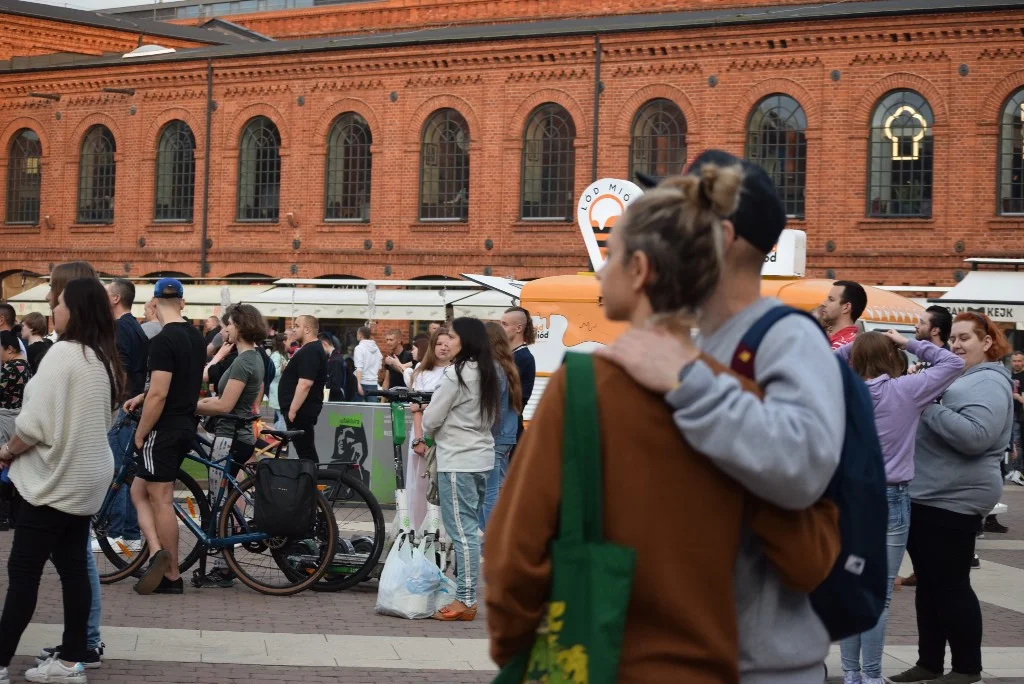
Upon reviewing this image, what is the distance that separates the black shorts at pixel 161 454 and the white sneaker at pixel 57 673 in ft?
8.29

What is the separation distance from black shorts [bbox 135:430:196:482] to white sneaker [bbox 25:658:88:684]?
8.29 feet

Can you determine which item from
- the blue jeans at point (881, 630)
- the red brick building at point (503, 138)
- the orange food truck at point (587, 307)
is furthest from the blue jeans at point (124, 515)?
the red brick building at point (503, 138)

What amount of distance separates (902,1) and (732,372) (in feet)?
106

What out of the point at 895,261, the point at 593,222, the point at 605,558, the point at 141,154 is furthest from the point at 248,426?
the point at 141,154

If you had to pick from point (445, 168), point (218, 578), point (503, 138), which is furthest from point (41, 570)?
point (445, 168)

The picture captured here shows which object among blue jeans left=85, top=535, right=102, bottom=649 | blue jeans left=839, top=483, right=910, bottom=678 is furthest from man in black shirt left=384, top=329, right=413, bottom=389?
blue jeans left=839, top=483, right=910, bottom=678

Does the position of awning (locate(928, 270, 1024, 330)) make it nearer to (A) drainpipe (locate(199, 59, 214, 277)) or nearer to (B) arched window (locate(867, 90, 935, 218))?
(B) arched window (locate(867, 90, 935, 218))

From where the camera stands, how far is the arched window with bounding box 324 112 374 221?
127ft

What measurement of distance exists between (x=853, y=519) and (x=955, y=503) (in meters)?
4.53

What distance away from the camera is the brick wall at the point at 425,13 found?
47.8m

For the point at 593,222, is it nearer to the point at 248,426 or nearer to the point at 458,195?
the point at 248,426

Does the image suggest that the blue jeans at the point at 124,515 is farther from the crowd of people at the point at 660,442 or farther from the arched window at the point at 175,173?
the arched window at the point at 175,173

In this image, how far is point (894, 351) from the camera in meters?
7.42

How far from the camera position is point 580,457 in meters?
2.78
